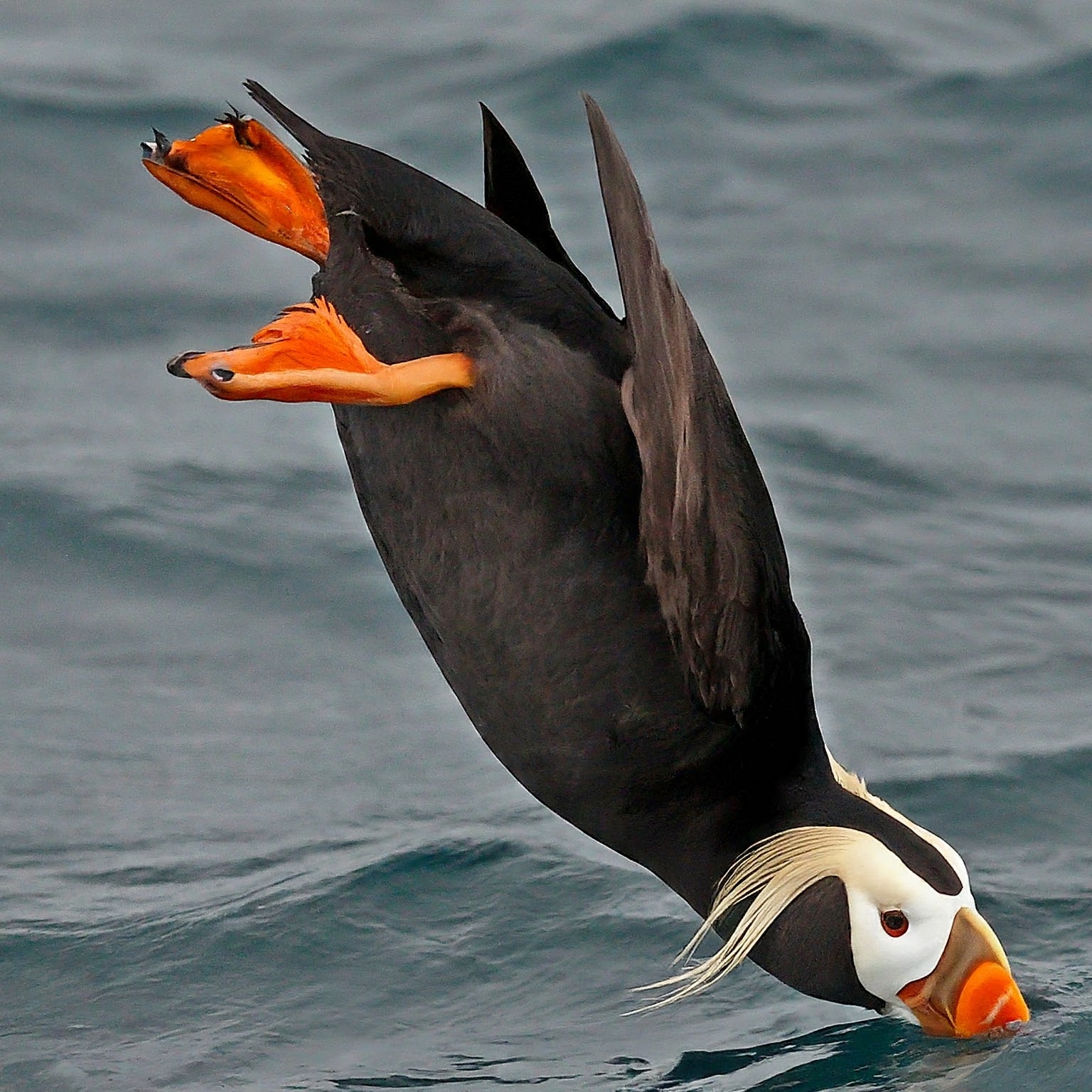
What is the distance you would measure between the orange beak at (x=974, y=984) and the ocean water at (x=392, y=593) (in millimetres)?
84

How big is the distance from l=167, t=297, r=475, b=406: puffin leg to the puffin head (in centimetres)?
132

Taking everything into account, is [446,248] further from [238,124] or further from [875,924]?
[875,924]

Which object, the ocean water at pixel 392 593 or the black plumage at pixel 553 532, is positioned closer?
the black plumage at pixel 553 532

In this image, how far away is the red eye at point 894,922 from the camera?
14.9ft

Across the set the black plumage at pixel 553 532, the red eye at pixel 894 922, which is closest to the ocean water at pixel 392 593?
the red eye at pixel 894 922

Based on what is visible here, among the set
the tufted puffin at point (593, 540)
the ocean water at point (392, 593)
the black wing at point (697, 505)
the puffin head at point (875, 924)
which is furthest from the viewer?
the ocean water at point (392, 593)

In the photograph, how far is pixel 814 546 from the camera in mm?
7223

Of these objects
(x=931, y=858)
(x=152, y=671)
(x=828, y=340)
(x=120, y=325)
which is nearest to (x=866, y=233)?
(x=828, y=340)

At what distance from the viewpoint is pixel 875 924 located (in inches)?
178

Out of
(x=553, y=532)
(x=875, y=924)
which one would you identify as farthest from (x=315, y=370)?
(x=875, y=924)

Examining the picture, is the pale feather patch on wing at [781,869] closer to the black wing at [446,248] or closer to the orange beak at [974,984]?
the orange beak at [974,984]

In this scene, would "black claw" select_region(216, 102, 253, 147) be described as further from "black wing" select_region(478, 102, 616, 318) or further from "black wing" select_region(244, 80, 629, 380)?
"black wing" select_region(478, 102, 616, 318)

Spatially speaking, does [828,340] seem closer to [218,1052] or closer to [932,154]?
[932,154]

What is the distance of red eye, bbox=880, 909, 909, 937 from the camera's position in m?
4.53
